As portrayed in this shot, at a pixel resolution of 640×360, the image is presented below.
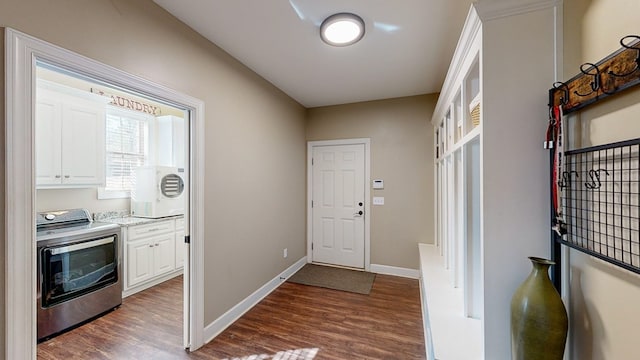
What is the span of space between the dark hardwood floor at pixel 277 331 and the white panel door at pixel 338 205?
3.17 ft

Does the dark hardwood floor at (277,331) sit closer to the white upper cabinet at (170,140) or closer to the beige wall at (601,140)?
the beige wall at (601,140)

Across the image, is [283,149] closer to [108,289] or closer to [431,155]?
[431,155]

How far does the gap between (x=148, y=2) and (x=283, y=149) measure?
82.8 inches

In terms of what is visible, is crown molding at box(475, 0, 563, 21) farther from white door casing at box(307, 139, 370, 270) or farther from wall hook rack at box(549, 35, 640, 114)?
white door casing at box(307, 139, 370, 270)

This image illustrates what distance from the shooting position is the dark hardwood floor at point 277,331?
2041 millimetres

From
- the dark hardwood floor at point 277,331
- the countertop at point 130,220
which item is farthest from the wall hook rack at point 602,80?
the countertop at point 130,220

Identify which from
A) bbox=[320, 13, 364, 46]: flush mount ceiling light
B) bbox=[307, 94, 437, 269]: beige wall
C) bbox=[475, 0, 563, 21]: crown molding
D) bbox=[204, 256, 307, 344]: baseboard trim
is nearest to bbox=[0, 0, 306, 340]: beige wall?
bbox=[204, 256, 307, 344]: baseboard trim

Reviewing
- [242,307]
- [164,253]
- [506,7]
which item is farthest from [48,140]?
[506,7]

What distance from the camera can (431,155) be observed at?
3.57 metres

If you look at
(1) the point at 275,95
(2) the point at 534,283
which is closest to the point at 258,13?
(1) the point at 275,95

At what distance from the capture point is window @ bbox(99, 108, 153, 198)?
3483mm

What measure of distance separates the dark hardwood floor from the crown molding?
2361 mm

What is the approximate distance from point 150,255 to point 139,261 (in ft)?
0.49

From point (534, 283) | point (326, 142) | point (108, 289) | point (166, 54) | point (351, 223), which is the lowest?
point (108, 289)
